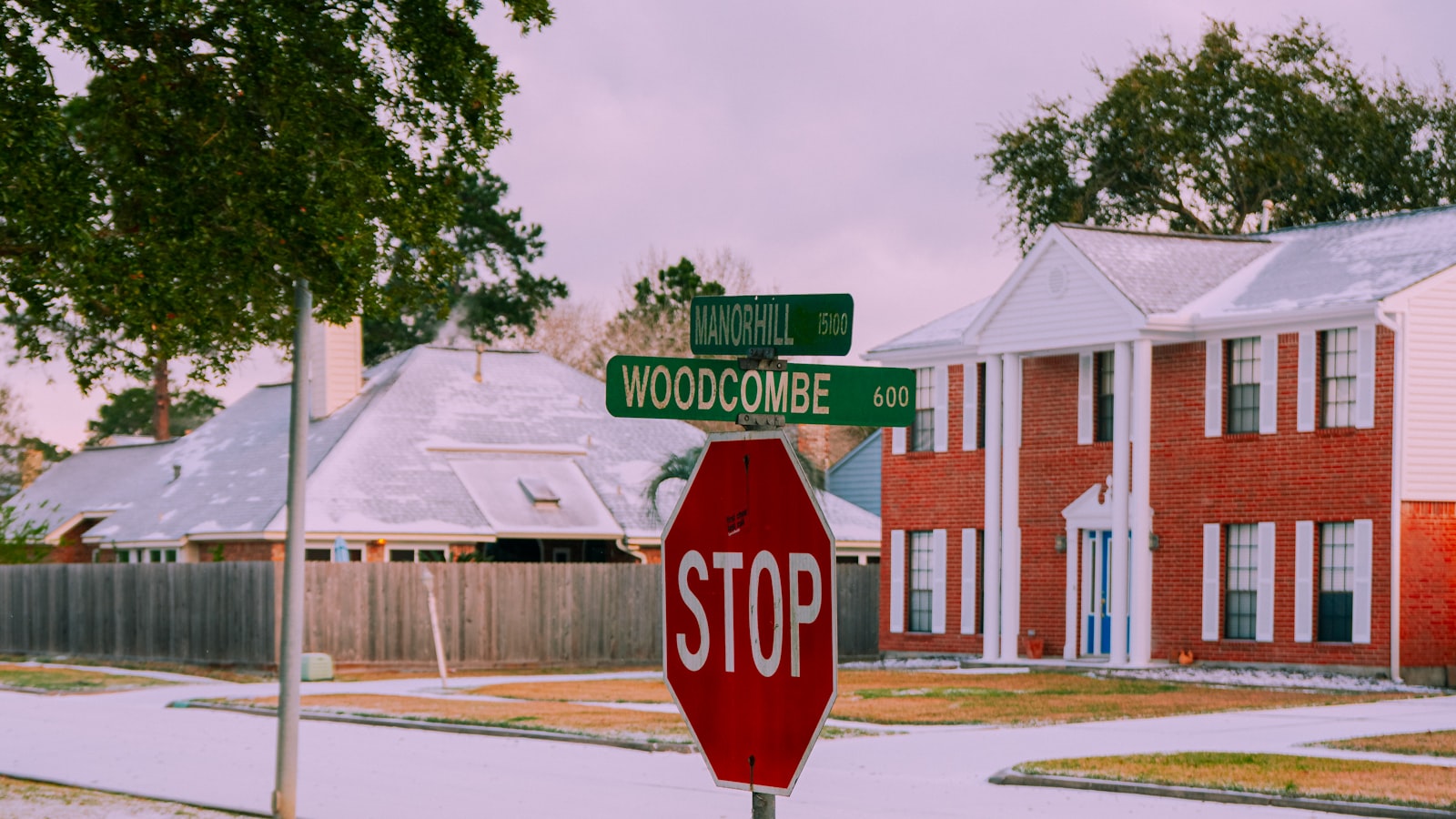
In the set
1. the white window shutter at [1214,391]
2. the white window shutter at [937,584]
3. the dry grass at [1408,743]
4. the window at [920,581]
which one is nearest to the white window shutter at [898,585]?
the window at [920,581]

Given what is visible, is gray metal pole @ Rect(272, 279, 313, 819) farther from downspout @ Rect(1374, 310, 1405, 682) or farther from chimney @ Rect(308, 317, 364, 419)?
chimney @ Rect(308, 317, 364, 419)

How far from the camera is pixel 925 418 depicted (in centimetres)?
3800

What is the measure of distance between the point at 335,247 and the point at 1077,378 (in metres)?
22.4

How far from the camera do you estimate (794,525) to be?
233 inches

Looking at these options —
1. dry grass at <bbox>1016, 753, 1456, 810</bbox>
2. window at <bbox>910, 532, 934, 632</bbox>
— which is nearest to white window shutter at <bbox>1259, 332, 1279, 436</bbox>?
window at <bbox>910, 532, 934, 632</bbox>

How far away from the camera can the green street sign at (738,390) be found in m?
6.17

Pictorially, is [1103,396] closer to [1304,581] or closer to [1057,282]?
[1057,282]

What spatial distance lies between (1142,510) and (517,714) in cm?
1260

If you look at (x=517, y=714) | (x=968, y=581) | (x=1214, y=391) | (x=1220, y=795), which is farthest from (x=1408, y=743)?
(x=968, y=581)

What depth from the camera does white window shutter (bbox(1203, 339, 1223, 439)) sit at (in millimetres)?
31906

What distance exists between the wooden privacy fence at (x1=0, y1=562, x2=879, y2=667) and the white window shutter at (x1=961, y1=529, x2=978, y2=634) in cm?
470

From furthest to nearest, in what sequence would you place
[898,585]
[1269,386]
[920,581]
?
[898,585]
[920,581]
[1269,386]

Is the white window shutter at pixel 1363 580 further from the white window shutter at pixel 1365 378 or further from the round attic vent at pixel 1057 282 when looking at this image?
→ the round attic vent at pixel 1057 282

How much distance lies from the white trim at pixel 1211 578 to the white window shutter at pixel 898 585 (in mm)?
7456
